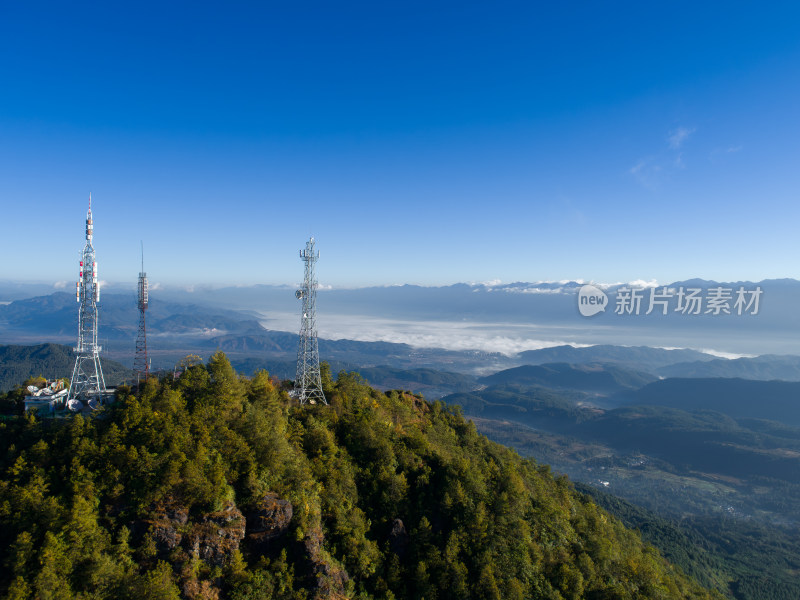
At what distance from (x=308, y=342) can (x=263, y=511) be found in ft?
62.0

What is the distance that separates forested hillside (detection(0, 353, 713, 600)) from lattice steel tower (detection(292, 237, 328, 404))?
1.85 meters

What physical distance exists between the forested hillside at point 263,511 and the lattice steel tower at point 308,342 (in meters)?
1.85

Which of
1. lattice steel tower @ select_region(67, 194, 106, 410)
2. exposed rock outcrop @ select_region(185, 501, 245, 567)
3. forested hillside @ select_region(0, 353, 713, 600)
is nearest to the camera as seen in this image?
forested hillside @ select_region(0, 353, 713, 600)

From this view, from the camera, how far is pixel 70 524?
25516 mm

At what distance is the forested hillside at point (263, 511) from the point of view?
1027 inches

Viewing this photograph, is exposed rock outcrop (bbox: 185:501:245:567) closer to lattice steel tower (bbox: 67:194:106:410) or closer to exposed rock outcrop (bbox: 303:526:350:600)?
exposed rock outcrop (bbox: 303:526:350:600)

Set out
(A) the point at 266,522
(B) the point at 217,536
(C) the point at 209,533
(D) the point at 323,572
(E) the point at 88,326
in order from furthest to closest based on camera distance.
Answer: (E) the point at 88,326
(A) the point at 266,522
(D) the point at 323,572
(B) the point at 217,536
(C) the point at 209,533

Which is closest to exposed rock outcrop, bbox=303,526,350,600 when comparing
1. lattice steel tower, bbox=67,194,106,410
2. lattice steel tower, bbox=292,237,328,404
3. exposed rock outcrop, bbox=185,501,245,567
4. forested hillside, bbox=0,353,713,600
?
forested hillside, bbox=0,353,713,600

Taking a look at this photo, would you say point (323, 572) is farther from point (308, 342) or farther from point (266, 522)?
point (308, 342)

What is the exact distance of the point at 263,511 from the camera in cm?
3155

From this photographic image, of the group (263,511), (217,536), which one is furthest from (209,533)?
(263,511)

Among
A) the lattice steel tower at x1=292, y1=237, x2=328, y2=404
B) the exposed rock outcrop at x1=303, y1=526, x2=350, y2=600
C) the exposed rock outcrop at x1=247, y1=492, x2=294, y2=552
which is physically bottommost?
the exposed rock outcrop at x1=303, y1=526, x2=350, y2=600

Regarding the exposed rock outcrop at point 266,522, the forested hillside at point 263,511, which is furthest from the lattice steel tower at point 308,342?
the exposed rock outcrop at point 266,522

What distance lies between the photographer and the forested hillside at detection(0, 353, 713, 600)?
26.1 m
